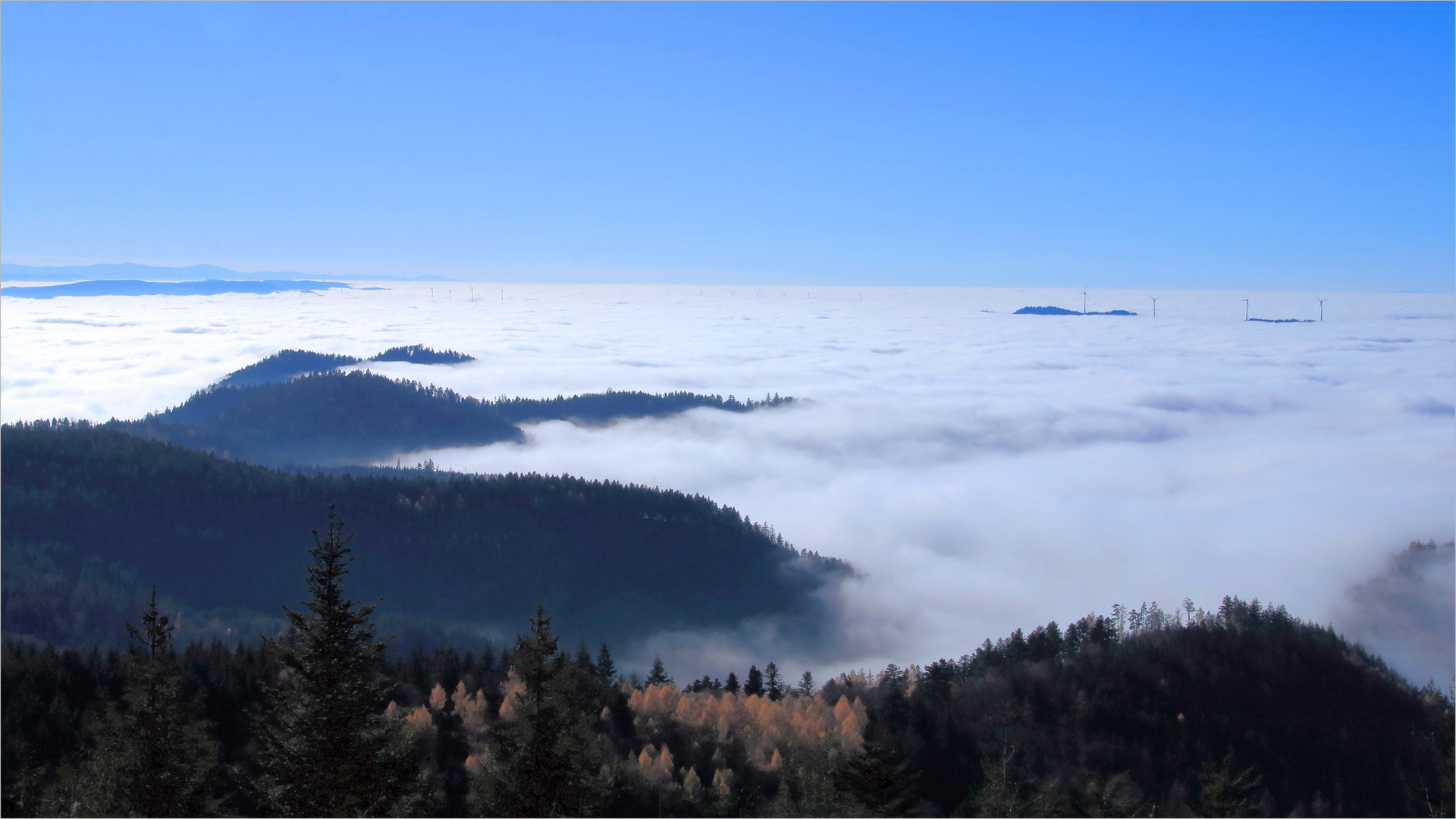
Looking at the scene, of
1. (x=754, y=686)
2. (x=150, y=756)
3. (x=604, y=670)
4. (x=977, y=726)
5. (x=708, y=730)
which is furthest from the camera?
(x=754, y=686)

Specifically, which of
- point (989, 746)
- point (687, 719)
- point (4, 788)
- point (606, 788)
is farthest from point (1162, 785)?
point (4, 788)

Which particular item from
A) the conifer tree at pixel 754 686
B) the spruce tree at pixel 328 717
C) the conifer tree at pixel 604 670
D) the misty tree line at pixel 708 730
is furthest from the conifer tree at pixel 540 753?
the conifer tree at pixel 754 686

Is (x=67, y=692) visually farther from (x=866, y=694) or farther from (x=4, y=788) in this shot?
(x=866, y=694)

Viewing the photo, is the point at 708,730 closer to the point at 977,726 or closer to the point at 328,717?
A: the point at 977,726

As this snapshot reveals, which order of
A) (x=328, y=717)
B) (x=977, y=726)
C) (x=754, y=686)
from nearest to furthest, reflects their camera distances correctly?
(x=328, y=717), (x=977, y=726), (x=754, y=686)

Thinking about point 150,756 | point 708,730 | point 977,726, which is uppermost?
point 150,756

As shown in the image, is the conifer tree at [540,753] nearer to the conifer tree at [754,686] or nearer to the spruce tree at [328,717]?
the spruce tree at [328,717]

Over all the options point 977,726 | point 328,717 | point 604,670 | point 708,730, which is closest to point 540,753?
point 328,717
